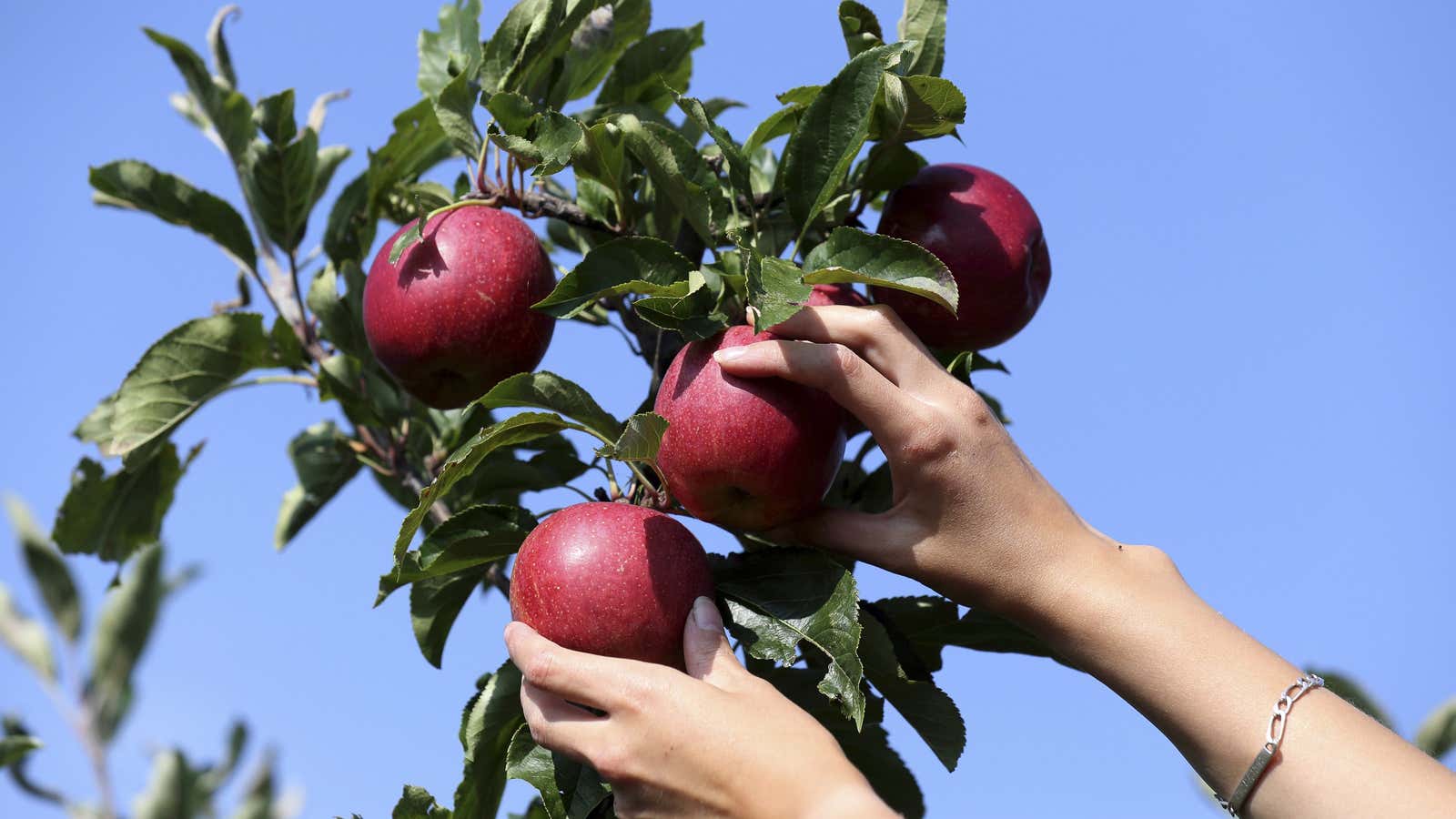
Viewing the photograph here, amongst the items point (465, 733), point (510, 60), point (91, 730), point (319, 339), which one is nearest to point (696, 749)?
point (465, 733)

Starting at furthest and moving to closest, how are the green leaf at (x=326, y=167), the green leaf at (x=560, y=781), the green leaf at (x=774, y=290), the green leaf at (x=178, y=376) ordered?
the green leaf at (x=326, y=167)
the green leaf at (x=178, y=376)
the green leaf at (x=560, y=781)
the green leaf at (x=774, y=290)

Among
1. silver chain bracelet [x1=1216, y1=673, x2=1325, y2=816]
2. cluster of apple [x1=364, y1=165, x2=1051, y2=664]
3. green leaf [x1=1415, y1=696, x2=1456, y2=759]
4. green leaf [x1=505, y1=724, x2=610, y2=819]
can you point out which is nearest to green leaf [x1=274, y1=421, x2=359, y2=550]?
cluster of apple [x1=364, y1=165, x2=1051, y2=664]

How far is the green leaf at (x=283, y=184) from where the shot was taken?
2457mm

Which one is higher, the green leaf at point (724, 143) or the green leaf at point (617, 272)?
the green leaf at point (724, 143)

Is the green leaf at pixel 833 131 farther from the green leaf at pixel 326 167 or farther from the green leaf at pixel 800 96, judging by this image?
the green leaf at pixel 326 167

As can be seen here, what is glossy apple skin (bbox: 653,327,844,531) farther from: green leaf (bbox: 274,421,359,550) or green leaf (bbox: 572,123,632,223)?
green leaf (bbox: 274,421,359,550)

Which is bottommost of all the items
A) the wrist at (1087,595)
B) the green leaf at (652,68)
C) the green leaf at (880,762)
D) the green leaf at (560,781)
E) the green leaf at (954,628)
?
the green leaf at (560,781)

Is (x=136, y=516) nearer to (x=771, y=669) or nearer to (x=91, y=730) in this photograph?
(x=771, y=669)

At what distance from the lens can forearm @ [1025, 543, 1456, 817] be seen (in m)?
1.49

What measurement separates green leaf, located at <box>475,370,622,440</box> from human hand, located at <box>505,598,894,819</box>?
1.04 feet

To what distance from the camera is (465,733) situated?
185cm

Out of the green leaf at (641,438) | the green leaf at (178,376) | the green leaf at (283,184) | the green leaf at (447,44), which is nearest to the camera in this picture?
the green leaf at (641,438)

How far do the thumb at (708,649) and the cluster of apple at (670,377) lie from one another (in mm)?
24

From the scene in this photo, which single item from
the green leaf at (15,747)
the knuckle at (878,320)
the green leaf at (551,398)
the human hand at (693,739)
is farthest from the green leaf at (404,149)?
the green leaf at (15,747)
